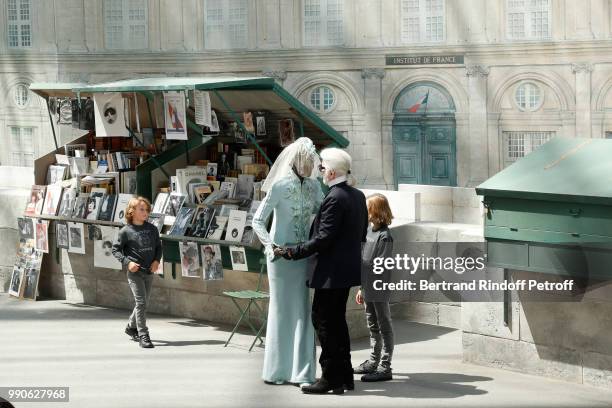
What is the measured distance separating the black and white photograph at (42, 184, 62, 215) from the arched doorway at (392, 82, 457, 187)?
1791 cm

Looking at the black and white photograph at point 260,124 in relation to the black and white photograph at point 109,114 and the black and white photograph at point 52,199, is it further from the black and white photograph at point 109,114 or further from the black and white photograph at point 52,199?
the black and white photograph at point 52,199

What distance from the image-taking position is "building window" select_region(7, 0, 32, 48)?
104 feet

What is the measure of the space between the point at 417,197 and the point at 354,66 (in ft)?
62.1

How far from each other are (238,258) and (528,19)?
19345mm

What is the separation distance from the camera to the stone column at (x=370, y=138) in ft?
94.4

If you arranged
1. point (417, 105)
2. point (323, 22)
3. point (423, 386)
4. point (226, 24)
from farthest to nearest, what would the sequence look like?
1. point (226, 24)
2. point (323, 22)
3. point (417, 105)
4. point (423, 386)

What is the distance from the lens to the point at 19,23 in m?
32.0

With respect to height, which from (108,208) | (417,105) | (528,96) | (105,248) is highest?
(528,96)

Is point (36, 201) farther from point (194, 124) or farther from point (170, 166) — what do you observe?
point (194, 124)

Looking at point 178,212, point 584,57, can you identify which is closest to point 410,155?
point 584,57

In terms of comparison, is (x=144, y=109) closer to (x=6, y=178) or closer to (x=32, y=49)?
(x=6, y=178)

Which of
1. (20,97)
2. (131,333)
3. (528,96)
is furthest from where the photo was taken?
(20,97)

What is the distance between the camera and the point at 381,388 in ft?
24.8

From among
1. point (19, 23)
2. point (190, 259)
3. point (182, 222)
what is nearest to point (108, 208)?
point (182, 222)
